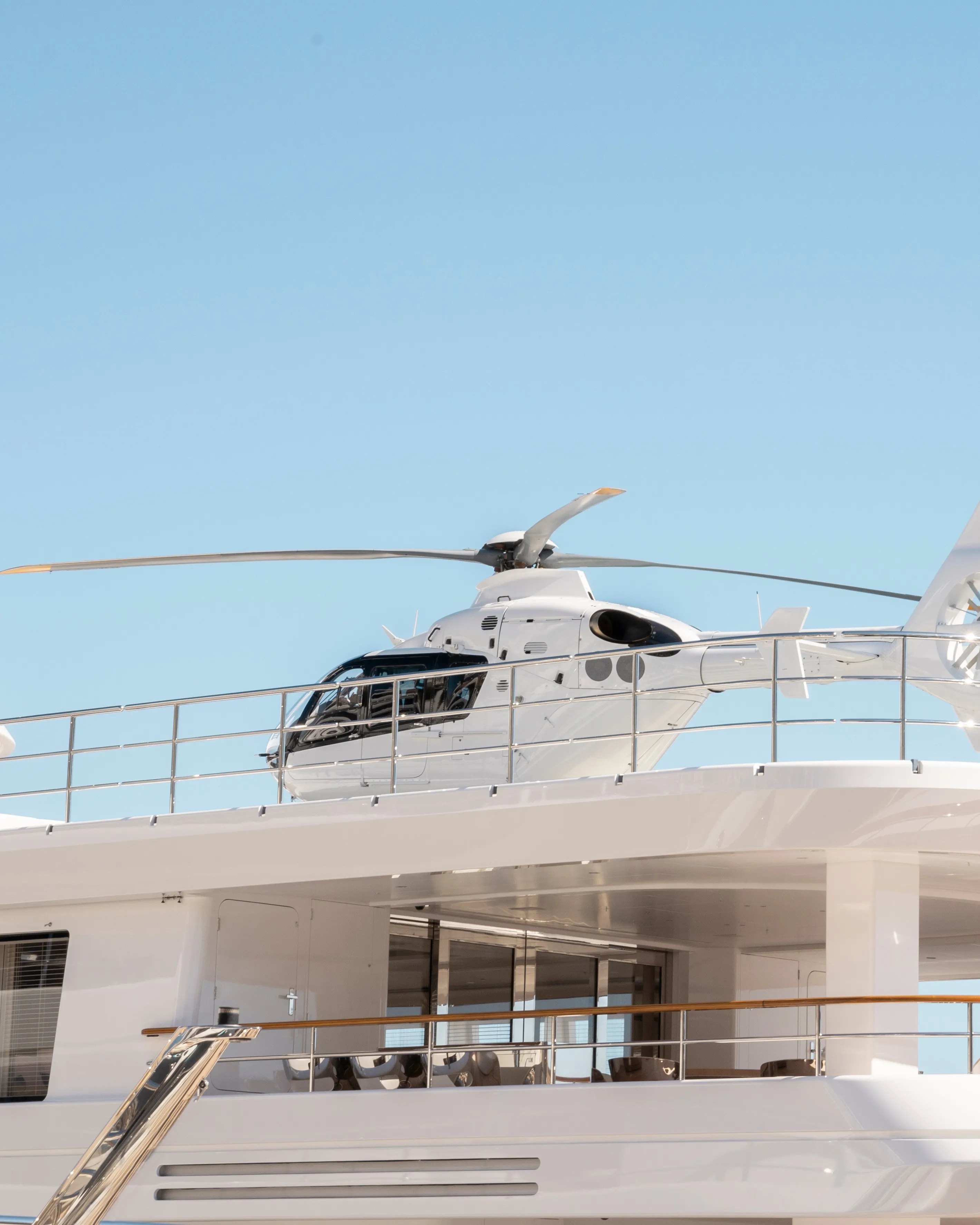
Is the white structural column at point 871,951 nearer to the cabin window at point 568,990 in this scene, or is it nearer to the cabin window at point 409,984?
the cabin window at point 409,984

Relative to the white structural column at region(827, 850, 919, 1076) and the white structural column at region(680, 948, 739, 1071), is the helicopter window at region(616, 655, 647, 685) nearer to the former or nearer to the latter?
the white structural column at region(680, 948, 739, 1071)

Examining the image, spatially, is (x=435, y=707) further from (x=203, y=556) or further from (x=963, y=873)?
(x=963, y=873)

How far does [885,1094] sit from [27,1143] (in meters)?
6.80

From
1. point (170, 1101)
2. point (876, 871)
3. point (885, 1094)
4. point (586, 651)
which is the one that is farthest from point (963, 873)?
point (170, 1101)

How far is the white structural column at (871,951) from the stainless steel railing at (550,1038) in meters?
0.06

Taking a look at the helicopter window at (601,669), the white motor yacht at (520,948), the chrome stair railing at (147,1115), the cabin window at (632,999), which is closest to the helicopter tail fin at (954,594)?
the white motor yacht at (520,948)

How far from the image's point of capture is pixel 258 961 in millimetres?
12891

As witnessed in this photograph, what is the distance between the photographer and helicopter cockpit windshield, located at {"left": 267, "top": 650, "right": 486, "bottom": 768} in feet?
49.1

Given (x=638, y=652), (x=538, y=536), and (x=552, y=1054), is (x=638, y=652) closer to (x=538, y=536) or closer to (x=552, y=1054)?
(x=552, y=1054)

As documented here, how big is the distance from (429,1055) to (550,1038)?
3.03 feet

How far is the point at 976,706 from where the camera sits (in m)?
12.6

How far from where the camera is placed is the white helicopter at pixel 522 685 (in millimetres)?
14109

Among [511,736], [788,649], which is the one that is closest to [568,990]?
[788,649]

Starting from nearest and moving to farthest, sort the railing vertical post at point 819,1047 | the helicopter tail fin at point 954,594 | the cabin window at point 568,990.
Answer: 1. the railing vertical post at point 819,1047
2. the helicopter tail fin at point 954,594
3. the cabin window at point 568,990
